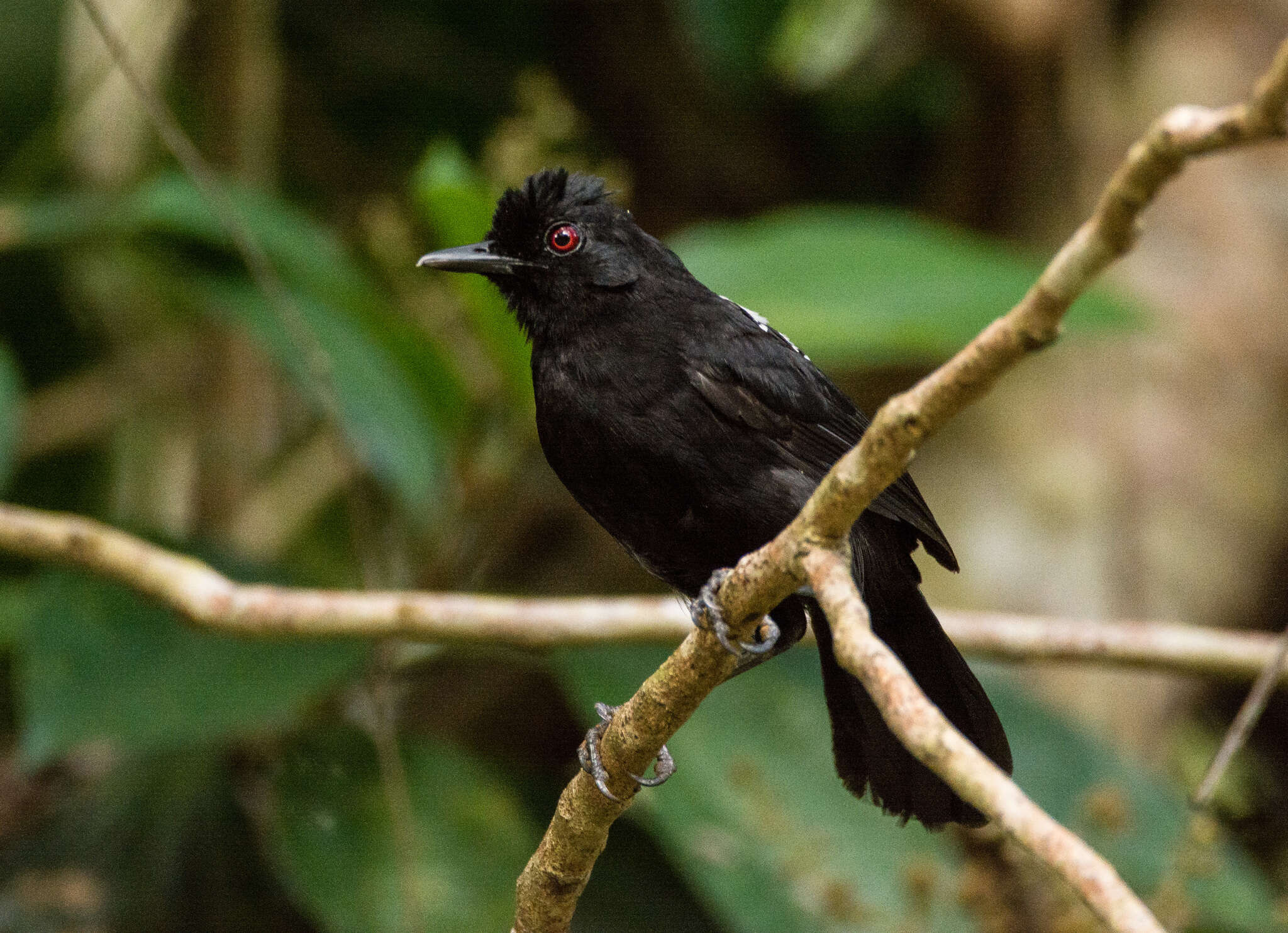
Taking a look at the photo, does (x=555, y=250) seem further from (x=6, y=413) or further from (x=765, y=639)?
(x=6, y=413)

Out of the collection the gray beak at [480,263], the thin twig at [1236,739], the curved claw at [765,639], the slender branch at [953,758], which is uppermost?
the slender branch at [953,758]

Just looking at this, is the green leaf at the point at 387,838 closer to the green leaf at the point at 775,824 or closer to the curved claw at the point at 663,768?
the green leaf at the point at 775,824

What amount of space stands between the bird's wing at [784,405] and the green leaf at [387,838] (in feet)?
5.24

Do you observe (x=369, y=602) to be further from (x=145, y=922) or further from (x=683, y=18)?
(x=683, y=18)

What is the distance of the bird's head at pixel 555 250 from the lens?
9.18 feet

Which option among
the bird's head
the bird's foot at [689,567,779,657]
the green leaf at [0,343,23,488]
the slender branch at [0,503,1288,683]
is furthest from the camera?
the green leaf at [0,343,23,488]

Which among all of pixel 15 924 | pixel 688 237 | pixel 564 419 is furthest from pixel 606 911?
pixel 688 237

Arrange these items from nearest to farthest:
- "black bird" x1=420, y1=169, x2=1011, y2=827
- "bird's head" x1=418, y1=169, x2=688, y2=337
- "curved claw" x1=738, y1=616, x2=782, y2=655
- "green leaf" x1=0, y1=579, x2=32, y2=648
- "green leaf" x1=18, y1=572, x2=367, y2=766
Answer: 1. "curved claw" x1=738, y1=616, x2=782, y2=655
2. "black bird" x1=420, y1=169, x2=1011, y2=827
3. "bird's head" x1=418, y1=169, x2=688, y2=337
4. "green leaf" x1=18, y1=572, x2=367, y2=766
5. "green leaf" x1=0, y1=579, x2=32, y2=648

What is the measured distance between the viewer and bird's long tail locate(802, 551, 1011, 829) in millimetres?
2514

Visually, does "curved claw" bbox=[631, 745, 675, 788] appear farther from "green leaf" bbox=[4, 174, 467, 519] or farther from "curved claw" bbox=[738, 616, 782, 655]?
"green leaf" bbox=[4, 174, 467, 519]

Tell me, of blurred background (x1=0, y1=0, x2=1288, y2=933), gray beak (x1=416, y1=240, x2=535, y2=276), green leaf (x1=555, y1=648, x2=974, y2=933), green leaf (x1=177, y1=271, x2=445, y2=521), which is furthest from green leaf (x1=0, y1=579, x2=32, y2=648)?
gray beak (x1=416, y1=240, x2=535, y2=276)

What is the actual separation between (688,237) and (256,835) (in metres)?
2.51

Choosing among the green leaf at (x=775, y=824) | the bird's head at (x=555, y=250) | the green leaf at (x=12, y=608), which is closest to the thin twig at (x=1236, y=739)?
the green leaf at (x=775, y=824)

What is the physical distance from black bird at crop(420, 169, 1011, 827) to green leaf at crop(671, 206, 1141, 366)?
1125 mm
